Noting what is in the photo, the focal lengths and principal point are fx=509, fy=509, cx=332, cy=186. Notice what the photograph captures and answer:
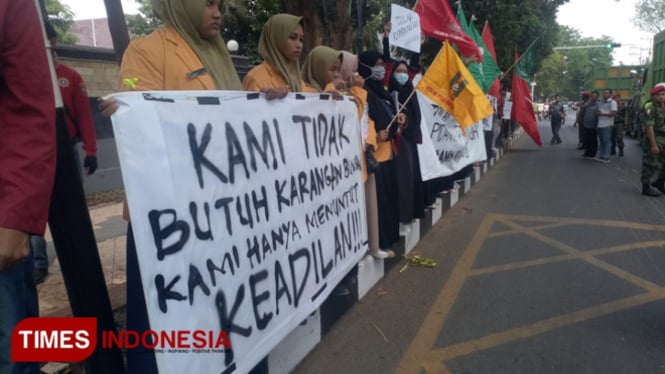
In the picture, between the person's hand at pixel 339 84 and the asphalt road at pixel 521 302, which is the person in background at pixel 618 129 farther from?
the person's hand at pixel 339 84

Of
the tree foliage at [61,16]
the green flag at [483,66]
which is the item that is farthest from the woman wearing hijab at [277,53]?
the tree foliage at [61,16]

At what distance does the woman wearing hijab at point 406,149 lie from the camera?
473 centimetres

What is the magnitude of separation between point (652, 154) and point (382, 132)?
5323 mm

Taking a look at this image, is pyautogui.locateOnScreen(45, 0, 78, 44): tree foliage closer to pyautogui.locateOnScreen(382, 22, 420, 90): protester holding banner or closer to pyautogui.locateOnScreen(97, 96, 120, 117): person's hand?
pyautogui.locateOnScreen(382, 22, 420, 90): protester holding banner

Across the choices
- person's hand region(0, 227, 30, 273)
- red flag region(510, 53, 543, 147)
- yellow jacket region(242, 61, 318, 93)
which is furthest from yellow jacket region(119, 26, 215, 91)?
red flag region(510, 53, 543, 147)

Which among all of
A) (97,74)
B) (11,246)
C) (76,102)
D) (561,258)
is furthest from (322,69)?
(97,74)

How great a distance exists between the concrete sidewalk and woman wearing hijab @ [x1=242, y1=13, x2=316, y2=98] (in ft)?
5.23

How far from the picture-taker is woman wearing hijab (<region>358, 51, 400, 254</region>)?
423 cm

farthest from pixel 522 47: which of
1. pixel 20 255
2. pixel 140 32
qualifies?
pixel 140 32

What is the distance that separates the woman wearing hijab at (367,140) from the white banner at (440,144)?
1378 millimetres

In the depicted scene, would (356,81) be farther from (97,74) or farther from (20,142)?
(97,74)

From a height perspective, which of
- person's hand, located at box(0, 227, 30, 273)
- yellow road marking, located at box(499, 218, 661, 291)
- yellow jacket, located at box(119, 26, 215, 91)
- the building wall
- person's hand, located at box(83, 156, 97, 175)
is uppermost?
the building wall

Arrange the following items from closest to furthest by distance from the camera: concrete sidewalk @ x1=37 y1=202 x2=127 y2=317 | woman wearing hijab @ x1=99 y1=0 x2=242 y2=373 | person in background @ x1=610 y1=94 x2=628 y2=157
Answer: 1. woman wearing hijab @ x1=99 y1=0 x2=242 y2=373
2. concrete sidewalk @ x1=37 y1=202 x2=127 y2=317
3. person in background @ x1=610 y1=94 x2=628 y2=157

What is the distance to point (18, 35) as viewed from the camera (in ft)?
4.80
